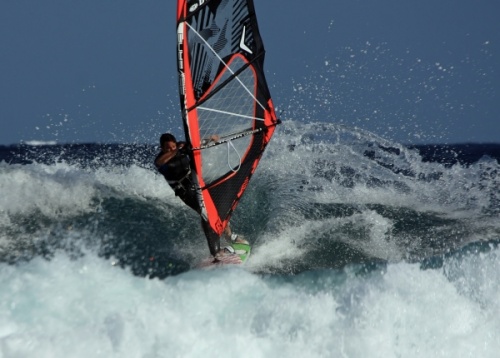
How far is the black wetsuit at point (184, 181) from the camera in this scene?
6.19 metres

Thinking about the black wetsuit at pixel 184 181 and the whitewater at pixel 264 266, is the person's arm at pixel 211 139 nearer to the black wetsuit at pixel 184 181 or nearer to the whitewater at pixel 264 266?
the black wetsuit at pixel 184 181

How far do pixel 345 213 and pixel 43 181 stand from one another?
10.1 ft

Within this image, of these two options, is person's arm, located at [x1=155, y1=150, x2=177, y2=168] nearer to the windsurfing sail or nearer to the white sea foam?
the windsurfing sail

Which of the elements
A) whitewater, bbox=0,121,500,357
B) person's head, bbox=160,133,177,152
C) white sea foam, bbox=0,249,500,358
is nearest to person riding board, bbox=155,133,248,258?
person's head, bbox=160,133,177,152

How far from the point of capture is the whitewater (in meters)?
4.65

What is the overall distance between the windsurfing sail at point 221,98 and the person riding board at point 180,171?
0.06 metres

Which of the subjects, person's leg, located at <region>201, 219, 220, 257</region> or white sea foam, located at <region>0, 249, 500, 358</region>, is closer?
white sea foam, located at <region>0, 249, 500, 358</region>

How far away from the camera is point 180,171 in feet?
20.5

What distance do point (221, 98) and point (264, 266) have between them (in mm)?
1559

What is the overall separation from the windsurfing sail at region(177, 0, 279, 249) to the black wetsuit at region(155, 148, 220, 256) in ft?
0.21

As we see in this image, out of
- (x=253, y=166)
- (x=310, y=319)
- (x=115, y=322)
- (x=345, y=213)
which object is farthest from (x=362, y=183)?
(x=115, y=322)

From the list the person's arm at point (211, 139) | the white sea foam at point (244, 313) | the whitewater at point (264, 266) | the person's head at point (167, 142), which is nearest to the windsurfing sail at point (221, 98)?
the person's arm at point (211, 139)

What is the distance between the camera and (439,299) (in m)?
5.20

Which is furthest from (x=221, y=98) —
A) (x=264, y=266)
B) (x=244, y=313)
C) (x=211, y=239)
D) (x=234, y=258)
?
(x=244, y=313)
